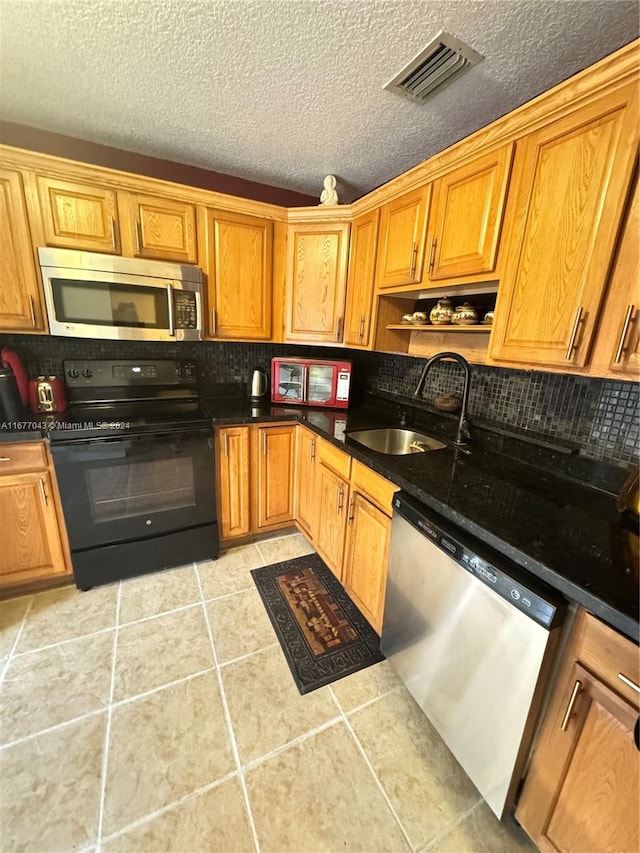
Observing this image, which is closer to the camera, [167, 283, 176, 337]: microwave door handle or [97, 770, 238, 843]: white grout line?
[97, 770, 238, 843]: white grout line

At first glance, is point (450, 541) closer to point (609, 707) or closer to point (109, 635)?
point (609, 707)

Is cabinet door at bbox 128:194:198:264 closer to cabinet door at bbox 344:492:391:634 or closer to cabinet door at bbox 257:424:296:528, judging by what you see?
cabinet door at bbox 257:424:296:528

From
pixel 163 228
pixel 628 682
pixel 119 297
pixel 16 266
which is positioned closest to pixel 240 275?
pixel 163 228

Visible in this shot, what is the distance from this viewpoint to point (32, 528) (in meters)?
1.73

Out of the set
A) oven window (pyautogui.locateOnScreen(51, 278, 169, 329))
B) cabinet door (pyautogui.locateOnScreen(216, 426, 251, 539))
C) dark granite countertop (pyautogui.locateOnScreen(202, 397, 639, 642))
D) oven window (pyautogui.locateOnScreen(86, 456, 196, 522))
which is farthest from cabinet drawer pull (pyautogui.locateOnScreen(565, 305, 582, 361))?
oven window (pyautogui.locateOnScreen(51, 278, 169, 329))

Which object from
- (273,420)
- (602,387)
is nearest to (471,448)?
(602,387)

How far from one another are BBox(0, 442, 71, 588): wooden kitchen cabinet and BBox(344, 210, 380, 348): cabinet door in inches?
70.0

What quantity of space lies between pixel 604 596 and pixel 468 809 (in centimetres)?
96

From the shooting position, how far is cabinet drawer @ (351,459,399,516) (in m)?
1.37

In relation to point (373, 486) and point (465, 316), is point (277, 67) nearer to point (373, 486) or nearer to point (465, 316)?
point (465, 316)

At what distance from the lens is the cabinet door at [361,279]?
1900mm

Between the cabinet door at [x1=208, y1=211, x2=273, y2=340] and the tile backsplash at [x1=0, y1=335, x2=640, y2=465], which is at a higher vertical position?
the cabinet door at [x1=208, y1=211, x2=273, y2=340]

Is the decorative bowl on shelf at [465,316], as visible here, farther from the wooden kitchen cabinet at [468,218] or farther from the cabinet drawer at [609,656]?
the cabinet drawer at [609,656]

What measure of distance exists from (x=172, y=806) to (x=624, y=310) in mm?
2045
